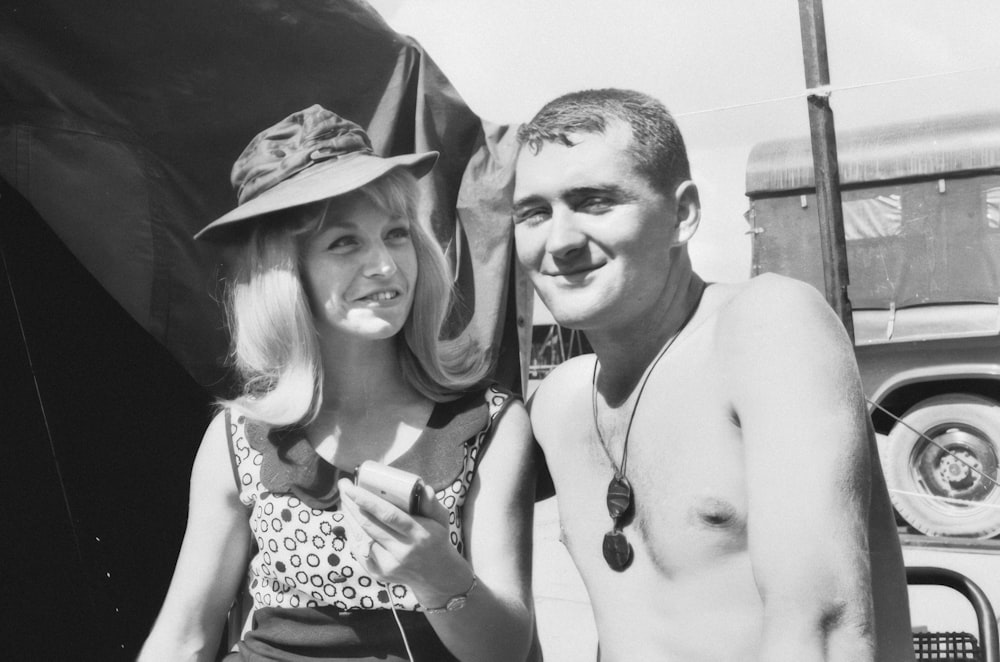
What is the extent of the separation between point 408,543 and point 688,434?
1.60 ft

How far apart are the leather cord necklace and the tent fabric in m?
1.22

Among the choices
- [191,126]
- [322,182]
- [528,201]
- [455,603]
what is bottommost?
[455,603]

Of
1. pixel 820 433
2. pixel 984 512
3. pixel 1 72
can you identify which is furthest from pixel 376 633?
pixel 984 512

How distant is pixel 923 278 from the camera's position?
5305 mm

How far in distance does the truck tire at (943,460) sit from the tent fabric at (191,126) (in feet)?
12.1

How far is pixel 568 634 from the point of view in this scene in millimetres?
4391

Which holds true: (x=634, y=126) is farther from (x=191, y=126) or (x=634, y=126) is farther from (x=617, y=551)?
(x=191, y=126)

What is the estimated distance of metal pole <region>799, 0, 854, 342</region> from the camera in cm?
264

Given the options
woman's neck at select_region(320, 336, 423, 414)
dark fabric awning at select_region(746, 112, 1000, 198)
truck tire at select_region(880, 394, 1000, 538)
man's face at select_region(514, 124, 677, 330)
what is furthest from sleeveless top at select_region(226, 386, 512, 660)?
truck tire at select_region(880, 394, 1000, 538)

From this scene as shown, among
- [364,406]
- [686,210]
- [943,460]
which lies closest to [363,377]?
[364,406]

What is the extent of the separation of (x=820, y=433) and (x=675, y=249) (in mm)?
443

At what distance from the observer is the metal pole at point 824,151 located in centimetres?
264

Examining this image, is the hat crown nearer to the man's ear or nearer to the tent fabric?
the tent fabric

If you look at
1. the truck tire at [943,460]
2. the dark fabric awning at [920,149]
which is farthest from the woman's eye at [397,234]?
the truck tire at [943,460]
